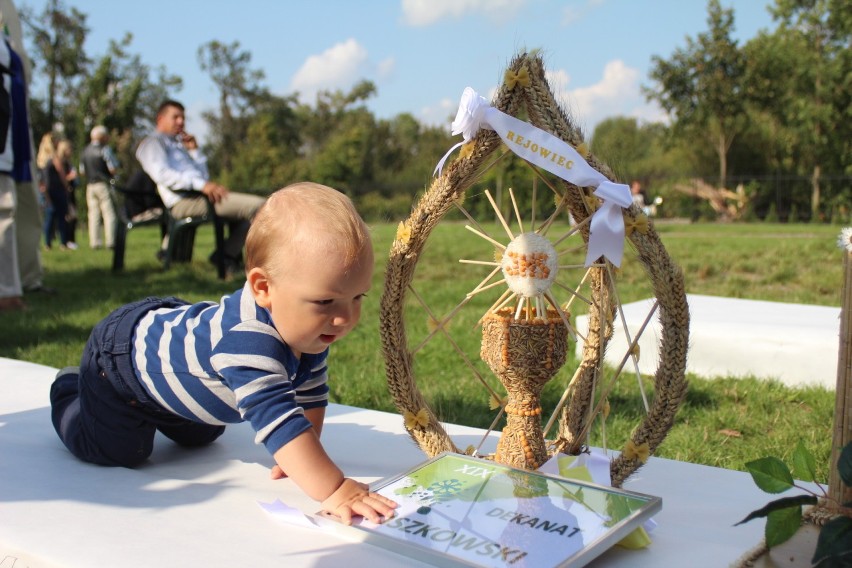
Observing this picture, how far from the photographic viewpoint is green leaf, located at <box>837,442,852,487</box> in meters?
1.07

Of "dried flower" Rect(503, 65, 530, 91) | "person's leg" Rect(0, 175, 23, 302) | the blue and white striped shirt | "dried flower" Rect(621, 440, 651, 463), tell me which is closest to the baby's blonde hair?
the blue and white striped shirt

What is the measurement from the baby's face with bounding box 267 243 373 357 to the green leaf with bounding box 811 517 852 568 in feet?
2.68

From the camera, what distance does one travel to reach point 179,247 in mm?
6391

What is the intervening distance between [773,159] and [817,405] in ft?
68.2

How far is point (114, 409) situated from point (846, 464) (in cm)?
140

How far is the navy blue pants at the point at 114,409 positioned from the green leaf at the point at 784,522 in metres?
A: 1.20

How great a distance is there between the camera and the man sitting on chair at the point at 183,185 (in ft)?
17.3

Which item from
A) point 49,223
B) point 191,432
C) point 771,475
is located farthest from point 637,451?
point 49,223

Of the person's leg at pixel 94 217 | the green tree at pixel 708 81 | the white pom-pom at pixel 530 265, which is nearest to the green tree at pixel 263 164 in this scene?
the green tree at pixel 708 81

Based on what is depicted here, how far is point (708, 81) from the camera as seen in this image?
1936 centimetres

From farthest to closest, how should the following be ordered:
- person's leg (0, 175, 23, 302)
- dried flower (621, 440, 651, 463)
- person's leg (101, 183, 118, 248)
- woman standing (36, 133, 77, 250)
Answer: woman standing (36, 133, 77, 250) < person's leg (101, 183, 118, 248) < person's leg (0, 175, 23, 302) < dried flower (621, 440, 651, 463)

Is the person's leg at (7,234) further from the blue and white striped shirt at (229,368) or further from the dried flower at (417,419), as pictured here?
the dried flower at (417,419)

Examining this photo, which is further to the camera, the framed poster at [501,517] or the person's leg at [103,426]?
the person's leg at [103,426]

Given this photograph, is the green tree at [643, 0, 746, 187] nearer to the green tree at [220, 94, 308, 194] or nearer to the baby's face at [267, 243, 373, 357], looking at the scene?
the green tree at [220, 94, 308, 194]
